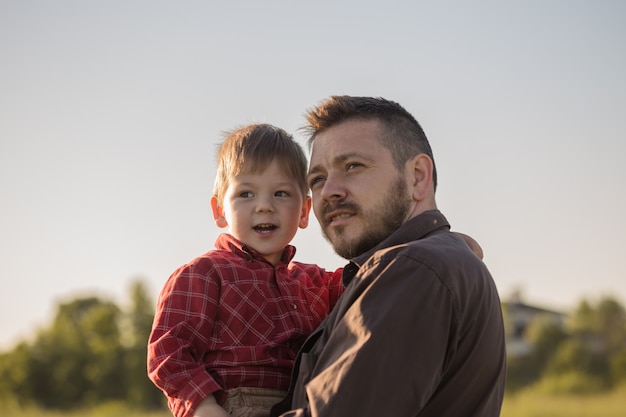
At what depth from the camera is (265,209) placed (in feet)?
11.1

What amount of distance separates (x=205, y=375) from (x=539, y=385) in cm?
2587

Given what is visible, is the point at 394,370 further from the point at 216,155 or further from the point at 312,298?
the point at 216,155

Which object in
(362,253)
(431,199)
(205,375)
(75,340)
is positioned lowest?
(75,340)

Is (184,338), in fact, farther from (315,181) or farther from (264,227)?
(315,181)

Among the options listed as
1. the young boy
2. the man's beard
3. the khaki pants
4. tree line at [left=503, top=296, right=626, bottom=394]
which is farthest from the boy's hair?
tree line at [left=503, top=296, right=626, bottom=394]

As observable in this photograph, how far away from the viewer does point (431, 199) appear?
3254 millimetres

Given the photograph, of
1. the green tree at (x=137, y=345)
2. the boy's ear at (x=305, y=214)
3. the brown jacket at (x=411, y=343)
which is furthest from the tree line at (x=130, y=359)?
the brown jacket at (x=411, y=343)

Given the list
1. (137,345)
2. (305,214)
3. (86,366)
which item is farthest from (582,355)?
(305,214)

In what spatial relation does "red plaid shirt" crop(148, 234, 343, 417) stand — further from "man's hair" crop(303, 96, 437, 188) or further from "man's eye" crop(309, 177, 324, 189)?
"man's hair" crop(303, 96, 437, 188)

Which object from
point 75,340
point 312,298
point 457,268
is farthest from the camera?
point 75,340

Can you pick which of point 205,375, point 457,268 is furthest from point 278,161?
point 457,268

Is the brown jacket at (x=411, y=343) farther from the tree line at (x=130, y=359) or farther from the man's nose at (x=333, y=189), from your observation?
the tree line at (x=130, y=359)

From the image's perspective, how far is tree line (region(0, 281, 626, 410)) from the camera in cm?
2634

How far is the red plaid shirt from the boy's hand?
0.09 ft
